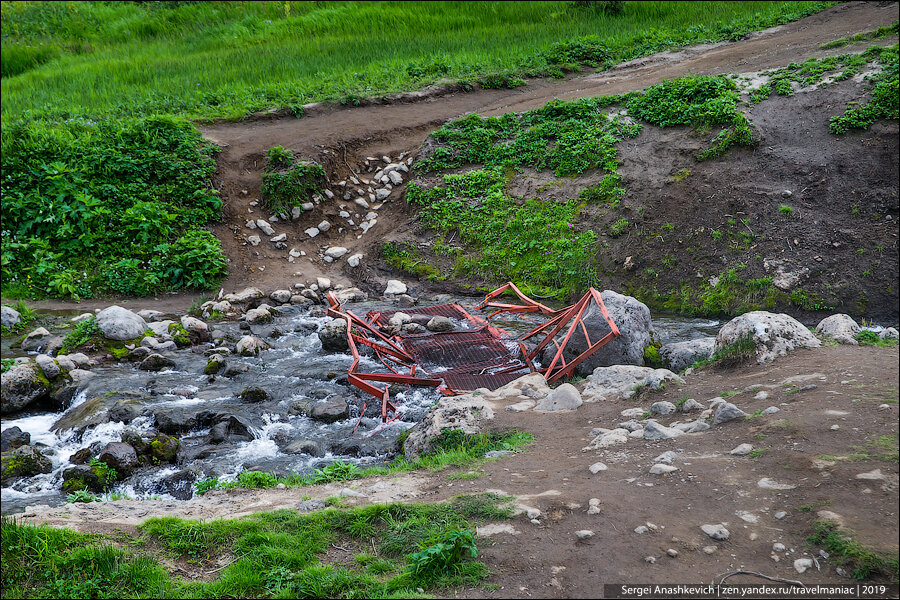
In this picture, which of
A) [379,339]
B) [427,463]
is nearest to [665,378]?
[427,463]

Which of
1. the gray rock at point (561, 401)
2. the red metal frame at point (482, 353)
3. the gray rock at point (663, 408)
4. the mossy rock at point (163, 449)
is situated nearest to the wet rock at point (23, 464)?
the mossy rock at point (163, 449)

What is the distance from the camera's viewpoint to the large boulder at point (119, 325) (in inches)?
348

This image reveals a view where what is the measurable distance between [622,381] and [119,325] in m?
6.87

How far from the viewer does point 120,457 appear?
5734mm

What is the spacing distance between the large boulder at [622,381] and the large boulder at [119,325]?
6379mm

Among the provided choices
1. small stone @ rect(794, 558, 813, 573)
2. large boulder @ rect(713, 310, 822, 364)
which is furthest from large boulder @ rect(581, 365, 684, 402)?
small stone @ rect(794, 558, 813, 573)

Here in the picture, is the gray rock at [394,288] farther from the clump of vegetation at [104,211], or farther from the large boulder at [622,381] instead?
the large boulder at [622,381]

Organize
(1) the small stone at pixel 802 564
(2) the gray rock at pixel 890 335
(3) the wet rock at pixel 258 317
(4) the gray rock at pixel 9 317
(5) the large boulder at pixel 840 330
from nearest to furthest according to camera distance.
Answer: (1) the small stone at pixel 802 564 < (5) the large boulder at pixel 840 330 < (2) the gray rock at pixel 890 335 < (4) the gray rock at pixel 9 317 < (3) the wet rock at pixel 258 317

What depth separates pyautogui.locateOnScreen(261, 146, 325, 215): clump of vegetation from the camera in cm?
1256

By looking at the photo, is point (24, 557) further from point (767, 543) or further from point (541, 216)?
point (541, 216)

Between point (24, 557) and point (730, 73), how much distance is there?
13.4 meters

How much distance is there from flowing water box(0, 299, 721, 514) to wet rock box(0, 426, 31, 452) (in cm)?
12

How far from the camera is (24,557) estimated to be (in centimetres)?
362

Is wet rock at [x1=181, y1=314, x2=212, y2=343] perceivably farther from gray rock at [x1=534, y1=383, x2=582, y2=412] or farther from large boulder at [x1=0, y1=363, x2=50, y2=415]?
gray rock at [x1=534, y1=383, x2=582, y2=412]
